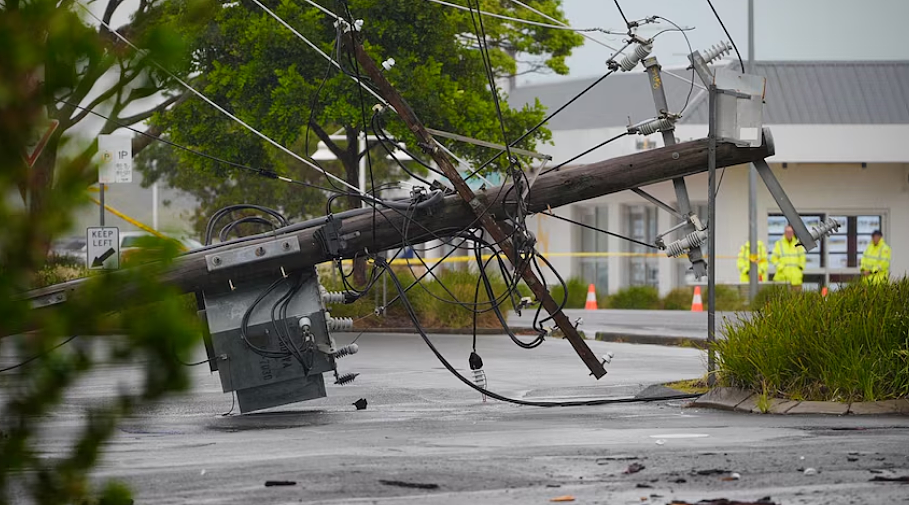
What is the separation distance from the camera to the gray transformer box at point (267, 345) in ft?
36.7

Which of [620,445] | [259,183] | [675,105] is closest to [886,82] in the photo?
[675,105]

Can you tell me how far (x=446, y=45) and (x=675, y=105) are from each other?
2162cm

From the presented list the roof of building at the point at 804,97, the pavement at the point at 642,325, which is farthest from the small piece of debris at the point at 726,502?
the roof of building at the point at 804,97

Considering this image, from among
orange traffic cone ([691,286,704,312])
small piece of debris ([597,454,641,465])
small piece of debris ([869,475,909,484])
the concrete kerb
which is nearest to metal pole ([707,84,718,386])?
the concrete kerb

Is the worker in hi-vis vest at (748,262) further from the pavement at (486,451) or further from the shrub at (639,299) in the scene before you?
the pavement at (486,451)

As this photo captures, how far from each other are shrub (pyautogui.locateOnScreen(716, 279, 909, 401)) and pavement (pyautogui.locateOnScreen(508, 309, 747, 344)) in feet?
21.3

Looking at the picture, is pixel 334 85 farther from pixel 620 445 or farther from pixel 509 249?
pixel 620 445

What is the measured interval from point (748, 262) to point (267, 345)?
83.4 ft

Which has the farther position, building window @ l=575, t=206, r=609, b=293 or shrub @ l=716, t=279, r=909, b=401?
building window @ l=575, t=206, r=609, b=293

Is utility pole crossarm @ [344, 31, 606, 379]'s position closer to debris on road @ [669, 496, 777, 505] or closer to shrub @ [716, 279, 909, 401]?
shrub @ [716, 279, 909, 401]

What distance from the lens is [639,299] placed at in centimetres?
3716

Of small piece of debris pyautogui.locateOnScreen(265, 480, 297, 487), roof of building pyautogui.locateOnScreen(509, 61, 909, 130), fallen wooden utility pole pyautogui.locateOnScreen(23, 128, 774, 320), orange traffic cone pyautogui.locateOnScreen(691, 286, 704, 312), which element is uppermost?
roof of building pyautogui.locateOnScreen(509, 61, 909, 130)

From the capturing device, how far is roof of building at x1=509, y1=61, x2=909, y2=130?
144 feet

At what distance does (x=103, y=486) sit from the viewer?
3.26m
